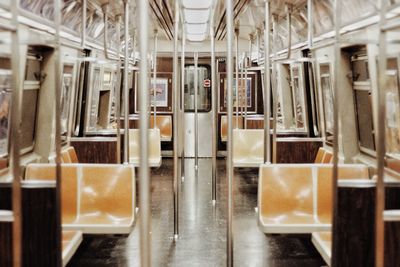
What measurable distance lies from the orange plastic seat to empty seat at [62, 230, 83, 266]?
1716 mm

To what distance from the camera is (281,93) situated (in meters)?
8.01

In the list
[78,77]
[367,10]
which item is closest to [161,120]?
[78,77]

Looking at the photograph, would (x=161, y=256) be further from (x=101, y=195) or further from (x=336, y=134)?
(x=336, y=134)

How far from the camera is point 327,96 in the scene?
6.01 metres

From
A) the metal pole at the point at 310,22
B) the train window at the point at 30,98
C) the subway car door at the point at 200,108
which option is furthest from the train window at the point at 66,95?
the subway car door at the point at 200,108

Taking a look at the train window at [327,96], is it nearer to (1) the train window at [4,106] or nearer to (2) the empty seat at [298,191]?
(2) the empty seat at [298,191]

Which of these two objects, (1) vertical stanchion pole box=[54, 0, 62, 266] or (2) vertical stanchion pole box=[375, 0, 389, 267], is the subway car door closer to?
(1) vertical stanchion pole box=[54, 0, 62, 266]

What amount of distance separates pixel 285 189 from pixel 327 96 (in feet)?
6.82

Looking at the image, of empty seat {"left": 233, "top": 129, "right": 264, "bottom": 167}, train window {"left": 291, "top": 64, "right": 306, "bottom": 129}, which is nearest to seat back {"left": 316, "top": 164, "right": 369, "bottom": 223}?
train window {"left": 291, "top": 64, "right": 306, "bottom": 129}

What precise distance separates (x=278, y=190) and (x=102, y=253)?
5.58 feet

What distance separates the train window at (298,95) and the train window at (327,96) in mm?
670

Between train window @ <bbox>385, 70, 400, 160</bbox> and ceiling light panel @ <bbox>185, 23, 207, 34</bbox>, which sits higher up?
ceiling light panel @ <bbox>185, 23, 207, 34</bbox>

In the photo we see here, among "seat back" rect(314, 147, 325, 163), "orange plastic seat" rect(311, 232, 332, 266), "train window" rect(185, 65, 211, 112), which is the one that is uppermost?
"train window" rect(185, 65, 211, 112)

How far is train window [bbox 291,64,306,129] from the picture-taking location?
22.6 feet
